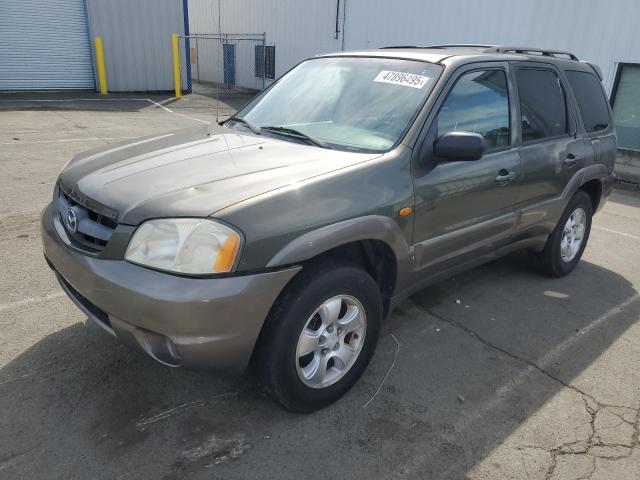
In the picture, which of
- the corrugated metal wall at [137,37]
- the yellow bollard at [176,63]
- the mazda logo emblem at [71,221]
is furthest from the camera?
the yellow bollard at [176,63]

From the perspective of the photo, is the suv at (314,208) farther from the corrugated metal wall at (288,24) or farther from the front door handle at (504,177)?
the corrugated metal wall at (288,24)

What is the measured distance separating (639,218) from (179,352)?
7091 mm

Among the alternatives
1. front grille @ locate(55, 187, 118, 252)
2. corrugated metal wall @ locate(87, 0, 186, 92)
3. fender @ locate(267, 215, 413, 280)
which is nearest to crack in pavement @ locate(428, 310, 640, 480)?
fender @ locate(267, 215, 413, 280)

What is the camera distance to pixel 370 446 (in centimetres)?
251

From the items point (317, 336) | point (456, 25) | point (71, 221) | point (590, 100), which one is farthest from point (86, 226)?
point (456, 25)

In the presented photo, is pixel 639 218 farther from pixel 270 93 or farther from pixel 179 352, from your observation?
pixel 179 352

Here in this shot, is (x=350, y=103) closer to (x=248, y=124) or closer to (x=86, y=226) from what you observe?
(x=248, y=124)

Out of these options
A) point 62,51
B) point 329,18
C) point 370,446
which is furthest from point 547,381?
point 62,51

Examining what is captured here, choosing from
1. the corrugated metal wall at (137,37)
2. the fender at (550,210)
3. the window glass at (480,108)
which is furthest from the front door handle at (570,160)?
the corrugated metal wall at (137,37)

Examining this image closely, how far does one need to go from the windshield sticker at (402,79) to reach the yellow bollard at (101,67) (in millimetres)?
15607

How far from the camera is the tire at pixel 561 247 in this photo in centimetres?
443

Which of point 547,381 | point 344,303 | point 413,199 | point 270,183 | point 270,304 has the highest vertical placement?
point 270,183

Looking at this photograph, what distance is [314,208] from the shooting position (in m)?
2.40

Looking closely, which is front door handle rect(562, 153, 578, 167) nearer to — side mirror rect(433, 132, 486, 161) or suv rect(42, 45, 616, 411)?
suv rect(42, 45, 616, 411)
